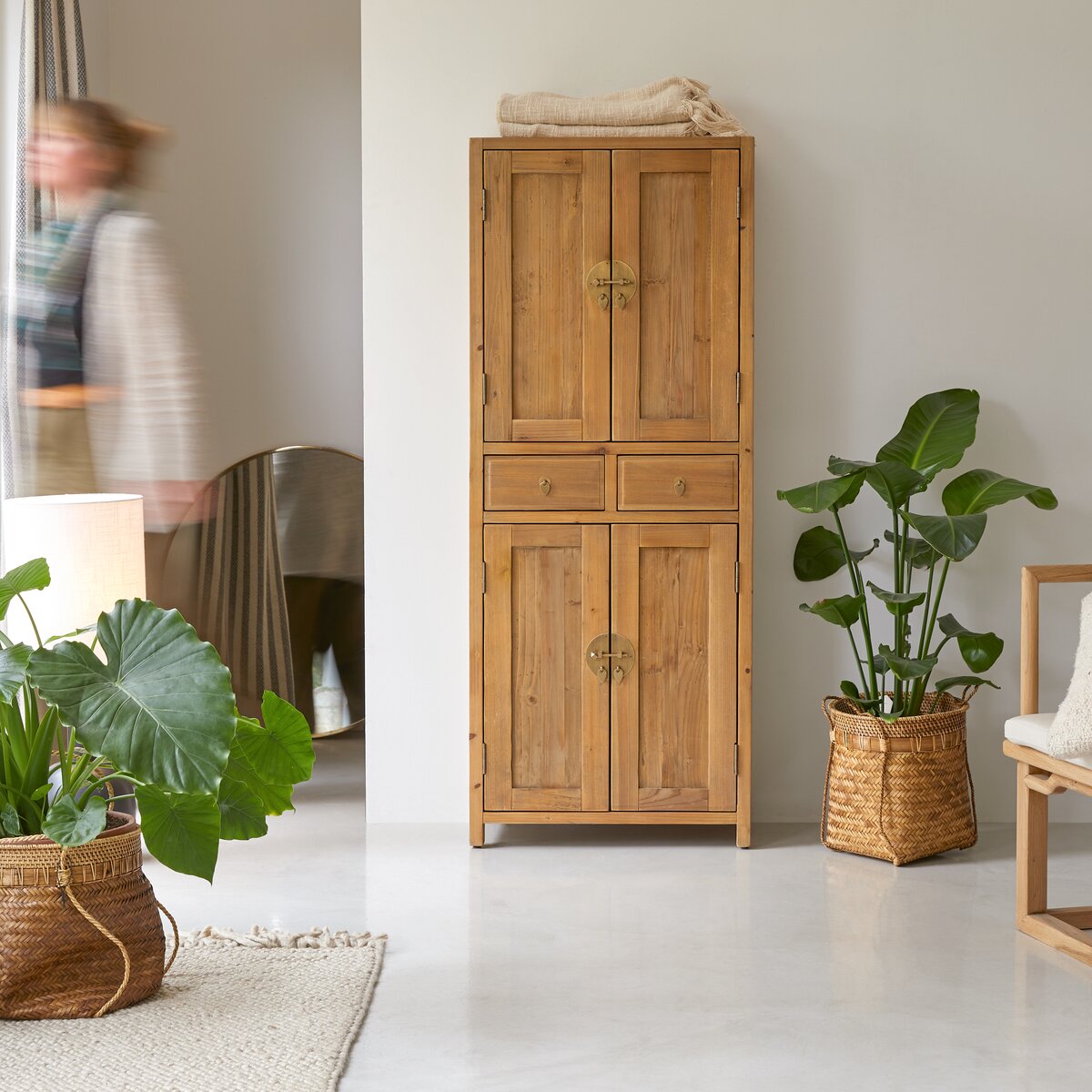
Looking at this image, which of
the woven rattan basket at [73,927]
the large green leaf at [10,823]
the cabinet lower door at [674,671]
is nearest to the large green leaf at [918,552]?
the cabinet lower door at [674,671]

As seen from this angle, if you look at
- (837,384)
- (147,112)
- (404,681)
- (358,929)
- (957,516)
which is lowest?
(358,929)

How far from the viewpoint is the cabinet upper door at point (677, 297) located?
10.2 ft

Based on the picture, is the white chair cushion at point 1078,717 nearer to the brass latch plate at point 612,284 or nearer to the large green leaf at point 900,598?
the large green leaf at point 900,598

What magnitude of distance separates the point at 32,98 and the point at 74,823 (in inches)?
101

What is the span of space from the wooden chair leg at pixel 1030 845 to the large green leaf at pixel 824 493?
74cm

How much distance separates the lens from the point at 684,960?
2.49 m

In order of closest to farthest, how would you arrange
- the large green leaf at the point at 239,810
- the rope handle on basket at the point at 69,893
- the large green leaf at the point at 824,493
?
the rope handle on basket at the point at 69,893
the large green leaf at the point at 239,810
the large green leaf at the point at 824,493

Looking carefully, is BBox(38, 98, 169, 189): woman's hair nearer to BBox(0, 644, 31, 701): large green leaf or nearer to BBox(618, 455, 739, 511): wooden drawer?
BBox(618, 455, 739, 511): wooden drawer

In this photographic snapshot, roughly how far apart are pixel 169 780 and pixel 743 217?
78.0 inches

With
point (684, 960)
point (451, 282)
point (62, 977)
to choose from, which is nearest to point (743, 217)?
point (451, 282)

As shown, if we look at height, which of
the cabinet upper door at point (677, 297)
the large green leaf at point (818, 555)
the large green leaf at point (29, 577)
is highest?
the cabinet upper door at point (677, 297)

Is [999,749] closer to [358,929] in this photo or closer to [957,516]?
[957,516]

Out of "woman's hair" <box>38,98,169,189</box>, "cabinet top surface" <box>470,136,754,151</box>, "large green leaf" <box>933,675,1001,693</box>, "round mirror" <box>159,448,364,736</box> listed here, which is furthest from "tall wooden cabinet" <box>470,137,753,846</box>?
"woman's hair" <box>38,98,169,189</box>

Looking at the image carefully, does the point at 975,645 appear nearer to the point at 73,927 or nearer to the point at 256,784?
the point at 256,784
